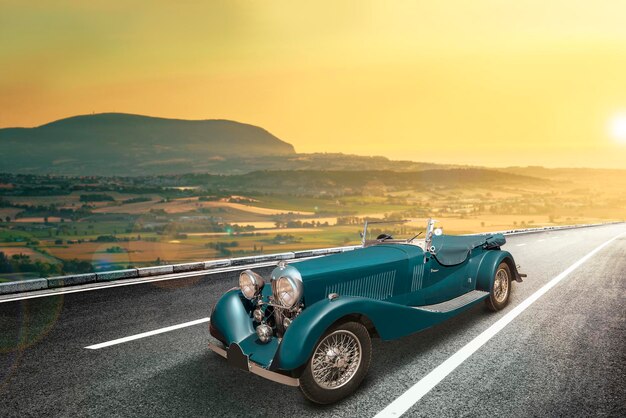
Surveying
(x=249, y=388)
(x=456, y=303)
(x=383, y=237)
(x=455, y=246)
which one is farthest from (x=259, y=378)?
(x=455, y=246)

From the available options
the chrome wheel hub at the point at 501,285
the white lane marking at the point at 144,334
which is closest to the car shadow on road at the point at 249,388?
the white lane marking at the point at 144,334

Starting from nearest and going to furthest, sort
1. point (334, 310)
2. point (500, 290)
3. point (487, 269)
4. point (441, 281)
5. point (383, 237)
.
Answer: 1. point (334, 310)
2. point (441, 281)
3. point (383, 237)
4. point (487, 269)
5. point (500, 290)

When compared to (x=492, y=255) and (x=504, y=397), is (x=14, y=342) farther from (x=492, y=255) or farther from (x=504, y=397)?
(x=492, y=255)

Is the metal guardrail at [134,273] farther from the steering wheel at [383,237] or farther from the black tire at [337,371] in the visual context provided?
the black tire at [337,371]

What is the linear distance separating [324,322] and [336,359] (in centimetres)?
44

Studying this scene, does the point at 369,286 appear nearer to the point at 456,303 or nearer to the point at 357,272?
the point at 357,272

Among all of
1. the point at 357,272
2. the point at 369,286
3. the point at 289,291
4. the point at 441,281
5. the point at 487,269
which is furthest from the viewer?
the point at 487,269

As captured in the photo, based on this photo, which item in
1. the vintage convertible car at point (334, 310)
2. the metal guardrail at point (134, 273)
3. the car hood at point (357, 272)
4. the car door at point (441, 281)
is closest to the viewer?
the vintage convertible car at point (334, 310)

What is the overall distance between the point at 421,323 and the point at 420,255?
88 cm

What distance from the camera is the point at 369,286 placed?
4.93 m

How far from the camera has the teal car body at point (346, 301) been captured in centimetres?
393

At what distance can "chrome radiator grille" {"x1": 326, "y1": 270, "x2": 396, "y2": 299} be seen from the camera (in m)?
4.68

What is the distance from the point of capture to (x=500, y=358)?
505cm

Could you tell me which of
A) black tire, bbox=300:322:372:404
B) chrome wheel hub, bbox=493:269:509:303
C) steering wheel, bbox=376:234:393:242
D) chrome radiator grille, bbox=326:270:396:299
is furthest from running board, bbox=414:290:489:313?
black tire, bbox=300:322:372:404
